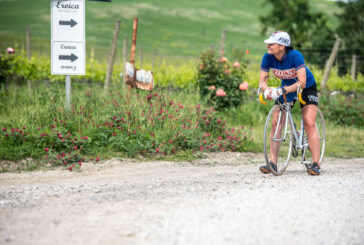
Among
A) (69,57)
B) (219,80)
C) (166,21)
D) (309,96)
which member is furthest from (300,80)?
(166,21)

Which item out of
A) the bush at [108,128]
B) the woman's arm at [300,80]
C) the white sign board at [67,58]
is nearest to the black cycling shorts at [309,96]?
the woman's arm at [300,80]

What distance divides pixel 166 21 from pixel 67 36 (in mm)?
67602

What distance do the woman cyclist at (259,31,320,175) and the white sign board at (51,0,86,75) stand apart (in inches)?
149

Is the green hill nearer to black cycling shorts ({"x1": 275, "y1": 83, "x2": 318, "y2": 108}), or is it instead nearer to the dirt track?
black cycling shorts ({"x1": 275, "y1": 83, "x2": 318, "y2": 108})

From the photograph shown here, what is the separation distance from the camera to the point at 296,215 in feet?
13.2

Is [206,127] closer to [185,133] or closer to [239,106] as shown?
[185,133]

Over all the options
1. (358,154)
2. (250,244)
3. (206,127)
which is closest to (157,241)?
(250,244)

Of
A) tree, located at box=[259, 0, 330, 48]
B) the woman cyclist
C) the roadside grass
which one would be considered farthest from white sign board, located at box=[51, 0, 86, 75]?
tree, located at box=[259, 0, 330, 48]

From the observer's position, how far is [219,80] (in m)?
11.4

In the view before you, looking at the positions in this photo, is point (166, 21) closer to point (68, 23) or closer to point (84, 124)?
point (68, 23)

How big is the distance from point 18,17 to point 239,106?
5623 cm

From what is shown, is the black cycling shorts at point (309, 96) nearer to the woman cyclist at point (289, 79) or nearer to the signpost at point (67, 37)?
the woman cyclist at point (289, 79)

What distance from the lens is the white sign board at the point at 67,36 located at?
7.95 meters

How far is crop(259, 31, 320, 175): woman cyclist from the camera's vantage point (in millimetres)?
5797
